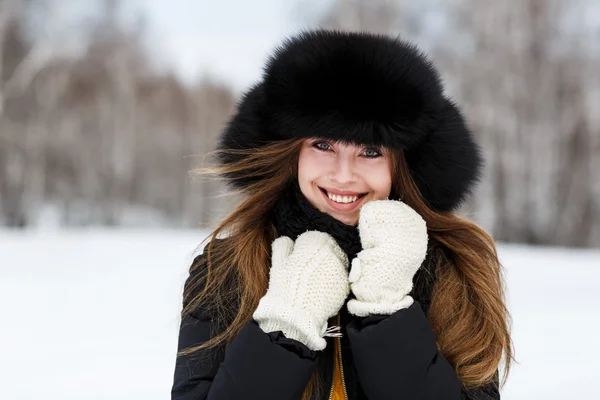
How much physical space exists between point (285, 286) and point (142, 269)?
6168mm

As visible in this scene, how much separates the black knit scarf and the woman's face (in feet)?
0.07

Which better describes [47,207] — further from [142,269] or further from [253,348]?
[253,348]

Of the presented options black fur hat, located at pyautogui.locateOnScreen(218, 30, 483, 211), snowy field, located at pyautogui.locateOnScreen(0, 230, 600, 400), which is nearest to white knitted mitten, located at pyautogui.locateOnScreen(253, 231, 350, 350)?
black fur hat, located at pyautogui.locateOnScreen(218, 30, 483, 211)

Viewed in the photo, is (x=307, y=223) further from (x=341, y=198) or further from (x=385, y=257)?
(x=385, y=257)

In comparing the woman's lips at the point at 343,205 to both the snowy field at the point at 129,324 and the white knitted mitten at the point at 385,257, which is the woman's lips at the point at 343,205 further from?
the snowy field at the point at 129,324

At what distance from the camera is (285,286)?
143 centimetres

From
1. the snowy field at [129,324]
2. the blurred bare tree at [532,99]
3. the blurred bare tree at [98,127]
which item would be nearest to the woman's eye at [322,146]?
the snowy field at [129,324]

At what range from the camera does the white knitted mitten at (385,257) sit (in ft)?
4.63

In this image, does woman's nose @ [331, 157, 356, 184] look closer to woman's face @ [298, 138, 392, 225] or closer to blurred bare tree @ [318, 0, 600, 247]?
woman's face @ [298, 138, 392, 225]

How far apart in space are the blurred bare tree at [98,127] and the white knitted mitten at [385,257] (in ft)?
32.8

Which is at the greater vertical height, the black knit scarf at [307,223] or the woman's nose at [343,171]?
the woman's nose at [343,171]

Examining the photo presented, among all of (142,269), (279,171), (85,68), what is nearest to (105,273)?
(142,269)

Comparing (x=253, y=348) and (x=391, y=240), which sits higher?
(x=391, y=240)

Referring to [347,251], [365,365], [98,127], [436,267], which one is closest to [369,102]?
[347,251]
